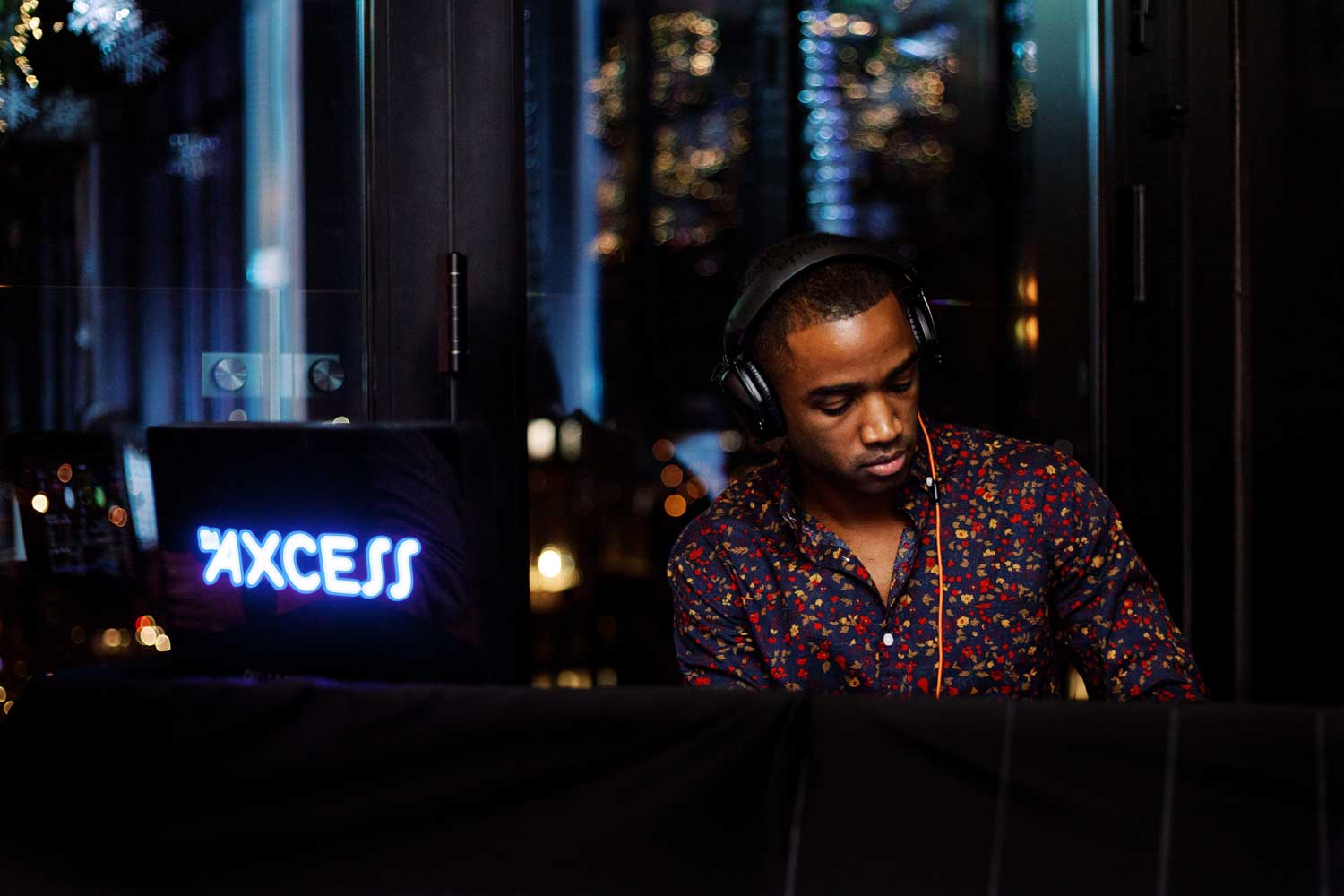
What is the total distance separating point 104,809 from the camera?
0.96m

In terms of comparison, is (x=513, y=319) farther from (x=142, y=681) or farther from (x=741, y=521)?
(x=142, y=681)

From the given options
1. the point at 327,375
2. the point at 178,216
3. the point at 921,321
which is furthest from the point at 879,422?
the point at 178,216

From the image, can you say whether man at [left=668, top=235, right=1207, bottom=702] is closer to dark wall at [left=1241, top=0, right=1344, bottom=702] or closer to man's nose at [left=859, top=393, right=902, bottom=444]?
man's nose at [left=859, top=393, right=902, bottom=444]

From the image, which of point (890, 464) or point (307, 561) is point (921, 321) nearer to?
point (890, 464)

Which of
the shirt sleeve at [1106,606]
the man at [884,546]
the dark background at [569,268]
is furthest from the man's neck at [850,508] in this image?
the dark background at [569,268]

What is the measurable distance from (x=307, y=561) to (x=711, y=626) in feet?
1.95

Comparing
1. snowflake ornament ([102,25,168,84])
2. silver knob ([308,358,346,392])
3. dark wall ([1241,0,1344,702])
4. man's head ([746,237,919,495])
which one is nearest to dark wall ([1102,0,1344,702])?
dark wall ([1241,0,1344,702])

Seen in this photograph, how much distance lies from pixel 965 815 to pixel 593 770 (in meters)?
0.27

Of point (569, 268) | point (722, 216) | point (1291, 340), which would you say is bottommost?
point (1291, 340)

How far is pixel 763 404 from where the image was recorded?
1.49 m

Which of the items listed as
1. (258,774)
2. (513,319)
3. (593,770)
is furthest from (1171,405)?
(258,774)

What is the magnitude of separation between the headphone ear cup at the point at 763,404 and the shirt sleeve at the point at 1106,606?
0.36 metres

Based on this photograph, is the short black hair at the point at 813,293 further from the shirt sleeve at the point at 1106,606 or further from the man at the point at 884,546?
the shirt sleeve at the point at 1106,606

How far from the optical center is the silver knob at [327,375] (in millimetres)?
1989
